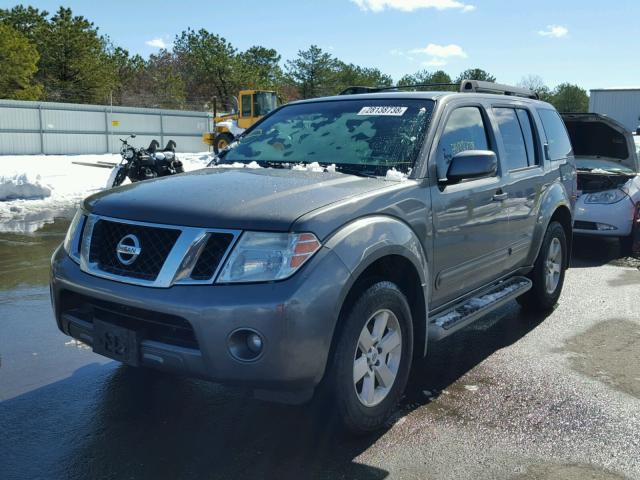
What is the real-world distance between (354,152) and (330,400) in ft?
5.59

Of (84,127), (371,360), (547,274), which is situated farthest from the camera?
(84,127)

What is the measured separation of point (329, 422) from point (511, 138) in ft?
9.80

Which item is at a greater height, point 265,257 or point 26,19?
point 26,19

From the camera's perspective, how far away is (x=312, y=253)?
2.95 metres

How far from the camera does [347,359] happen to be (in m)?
3.10

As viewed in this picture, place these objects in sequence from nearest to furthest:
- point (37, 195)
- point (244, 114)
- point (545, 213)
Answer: point (545, 213), point (37, 195), point (244, 114)

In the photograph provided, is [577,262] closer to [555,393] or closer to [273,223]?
[555,393]

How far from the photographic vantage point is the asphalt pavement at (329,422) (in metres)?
3.15

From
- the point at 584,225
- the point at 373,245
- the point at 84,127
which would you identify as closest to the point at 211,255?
the point at 373,245

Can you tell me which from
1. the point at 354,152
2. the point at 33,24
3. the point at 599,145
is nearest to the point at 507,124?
the point at 354,152

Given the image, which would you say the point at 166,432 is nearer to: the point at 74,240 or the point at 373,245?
the point at 74,240

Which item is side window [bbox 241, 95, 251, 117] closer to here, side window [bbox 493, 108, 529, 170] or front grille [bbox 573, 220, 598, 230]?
front grille [bbox 573, 220, 598, 230]

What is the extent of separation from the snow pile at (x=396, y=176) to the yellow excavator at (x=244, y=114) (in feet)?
80.9

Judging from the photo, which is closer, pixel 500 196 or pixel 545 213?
pixel 500 196
